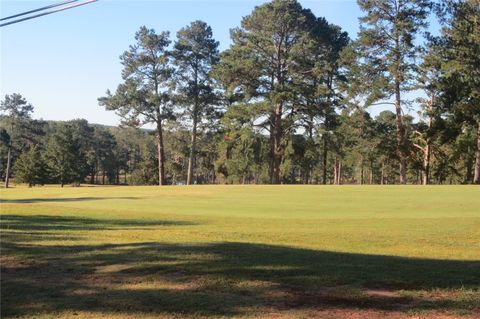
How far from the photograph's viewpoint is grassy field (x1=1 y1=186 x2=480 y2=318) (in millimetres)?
5383

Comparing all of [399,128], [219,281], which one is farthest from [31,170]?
[219,281]

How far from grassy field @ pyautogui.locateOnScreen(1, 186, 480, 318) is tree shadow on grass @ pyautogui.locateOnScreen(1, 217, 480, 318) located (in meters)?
0.01

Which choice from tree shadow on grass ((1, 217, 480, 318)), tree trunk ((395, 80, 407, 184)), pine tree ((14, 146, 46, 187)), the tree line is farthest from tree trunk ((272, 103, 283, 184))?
pine tree ((14, 146, 46, 187))

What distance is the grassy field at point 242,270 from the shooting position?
212 inches

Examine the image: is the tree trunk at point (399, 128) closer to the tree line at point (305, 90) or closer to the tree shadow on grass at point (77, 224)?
the tree line at point (305, 90)

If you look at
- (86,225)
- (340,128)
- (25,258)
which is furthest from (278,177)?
(25,258)

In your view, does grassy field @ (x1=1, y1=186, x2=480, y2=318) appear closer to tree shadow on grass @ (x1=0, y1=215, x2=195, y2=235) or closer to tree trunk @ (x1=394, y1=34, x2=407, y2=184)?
tree shadow on grass @ (x1=0, y1=215, x2=195, y2=235)

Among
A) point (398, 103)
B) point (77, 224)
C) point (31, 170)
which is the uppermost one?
point (398, 103)

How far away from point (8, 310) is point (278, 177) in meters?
48.2

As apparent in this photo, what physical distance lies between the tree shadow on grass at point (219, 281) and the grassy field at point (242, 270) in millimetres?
15

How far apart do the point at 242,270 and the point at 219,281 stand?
76cm

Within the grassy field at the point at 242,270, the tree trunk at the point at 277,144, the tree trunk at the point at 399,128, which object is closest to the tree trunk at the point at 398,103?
the tree trunk at the point at 399,128

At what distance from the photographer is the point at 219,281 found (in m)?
6.53

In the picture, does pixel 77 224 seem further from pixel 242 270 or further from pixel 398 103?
pixel 398 103
